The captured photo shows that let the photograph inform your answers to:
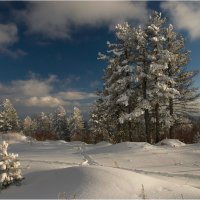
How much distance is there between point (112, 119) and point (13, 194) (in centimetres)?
2376

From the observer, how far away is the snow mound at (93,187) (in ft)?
27.6

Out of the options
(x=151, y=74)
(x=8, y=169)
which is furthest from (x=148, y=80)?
(x=8, y=169)

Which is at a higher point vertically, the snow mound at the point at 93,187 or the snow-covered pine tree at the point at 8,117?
the snow-covered pine tree at the point at 8,117

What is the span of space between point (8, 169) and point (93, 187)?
114 inches

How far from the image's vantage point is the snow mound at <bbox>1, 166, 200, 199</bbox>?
27.6ft

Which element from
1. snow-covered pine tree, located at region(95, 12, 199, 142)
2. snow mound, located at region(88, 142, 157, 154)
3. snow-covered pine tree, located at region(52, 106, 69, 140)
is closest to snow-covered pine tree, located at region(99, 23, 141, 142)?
snow-covered pine tree, located at region(95, 12, 199, 142)

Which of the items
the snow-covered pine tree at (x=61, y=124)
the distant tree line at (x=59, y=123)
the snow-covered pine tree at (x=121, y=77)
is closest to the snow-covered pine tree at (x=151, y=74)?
the snow-covered pine tree at (x=121, y=77)

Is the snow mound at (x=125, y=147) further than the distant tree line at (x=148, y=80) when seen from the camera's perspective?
No

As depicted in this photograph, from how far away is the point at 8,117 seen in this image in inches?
2889

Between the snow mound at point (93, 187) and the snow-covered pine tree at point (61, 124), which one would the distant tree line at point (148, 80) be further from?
the snow-covered pine tree at point (61, 124)

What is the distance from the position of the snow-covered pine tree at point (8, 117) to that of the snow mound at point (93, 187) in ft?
213

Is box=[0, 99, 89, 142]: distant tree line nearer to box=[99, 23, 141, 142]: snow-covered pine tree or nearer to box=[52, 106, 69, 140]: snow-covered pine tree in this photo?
box=[52, 106, 69, 140]: snow-covered pine tree

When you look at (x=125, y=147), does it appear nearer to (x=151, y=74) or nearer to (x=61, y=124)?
(x=151, y=74)

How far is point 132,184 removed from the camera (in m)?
9.08
